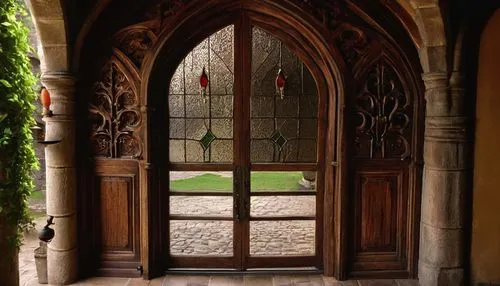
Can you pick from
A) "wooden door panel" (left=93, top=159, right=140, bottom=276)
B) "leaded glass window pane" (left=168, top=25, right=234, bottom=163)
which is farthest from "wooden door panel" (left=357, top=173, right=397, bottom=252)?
"wooden door panel" (left=93, top=159, right=140, bottom=276)

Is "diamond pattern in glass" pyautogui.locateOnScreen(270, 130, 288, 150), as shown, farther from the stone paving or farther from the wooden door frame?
the stone paving

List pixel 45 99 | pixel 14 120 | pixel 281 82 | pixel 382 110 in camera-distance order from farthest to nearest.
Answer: pixel 281 82 → pixel 382 110 → pixel 45 99 → pixel 14 120

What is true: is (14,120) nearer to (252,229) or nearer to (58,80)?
(58,80)

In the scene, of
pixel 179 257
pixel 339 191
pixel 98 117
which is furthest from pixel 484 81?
pixel 98 117

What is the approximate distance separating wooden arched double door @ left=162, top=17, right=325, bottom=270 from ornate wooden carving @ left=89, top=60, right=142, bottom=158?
0.34m

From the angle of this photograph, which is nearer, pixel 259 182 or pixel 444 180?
pixel 444 180

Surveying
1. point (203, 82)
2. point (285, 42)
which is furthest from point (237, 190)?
point (285, 42)

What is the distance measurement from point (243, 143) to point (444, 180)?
1.79m

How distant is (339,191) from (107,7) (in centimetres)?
266

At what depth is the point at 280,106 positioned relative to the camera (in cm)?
427

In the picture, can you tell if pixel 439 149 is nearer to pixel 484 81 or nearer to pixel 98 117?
pixel 484 81

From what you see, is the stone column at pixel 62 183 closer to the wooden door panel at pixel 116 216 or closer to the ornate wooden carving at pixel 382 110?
the wooden door panel at pixel 116 216

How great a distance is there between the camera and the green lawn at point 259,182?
431cm

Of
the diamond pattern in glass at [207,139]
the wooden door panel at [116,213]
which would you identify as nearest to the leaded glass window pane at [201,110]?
the diamond pattern in glass at [207,139]
